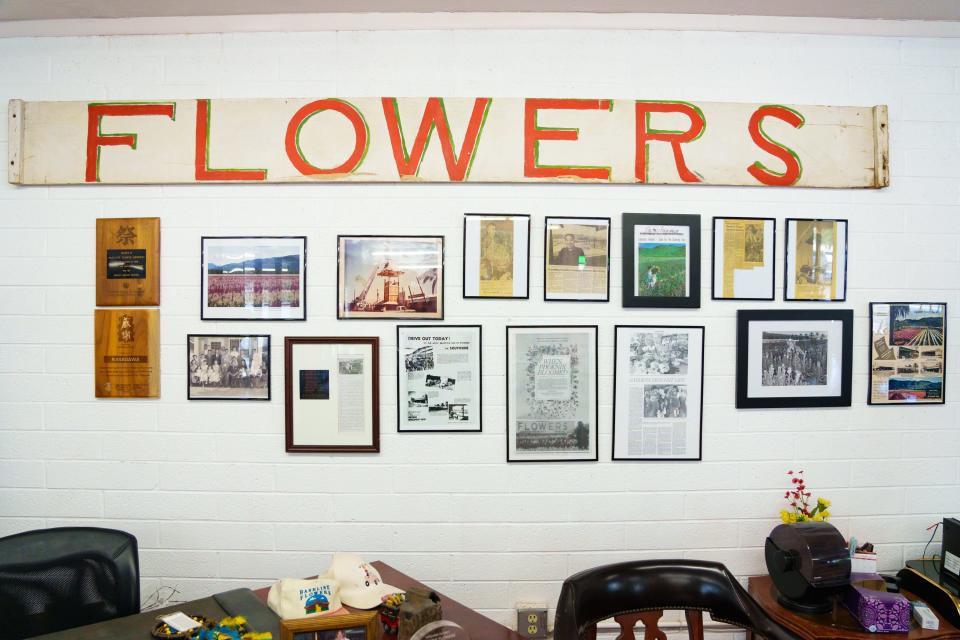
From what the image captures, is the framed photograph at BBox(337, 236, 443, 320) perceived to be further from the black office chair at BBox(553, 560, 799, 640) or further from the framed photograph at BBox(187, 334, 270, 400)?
the black office chair at BBox(553, 560, 799, 640)

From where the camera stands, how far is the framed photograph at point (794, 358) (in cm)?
240

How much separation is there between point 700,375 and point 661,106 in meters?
1.23

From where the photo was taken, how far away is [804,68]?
7.93 feet

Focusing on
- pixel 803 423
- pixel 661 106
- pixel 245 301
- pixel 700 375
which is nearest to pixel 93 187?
pixel 245 301

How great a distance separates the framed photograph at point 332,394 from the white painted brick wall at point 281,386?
0.06 meters

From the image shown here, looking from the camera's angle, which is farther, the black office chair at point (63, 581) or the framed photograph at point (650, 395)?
the framed photograph at point (650, 395)

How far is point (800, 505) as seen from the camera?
2.40 metres

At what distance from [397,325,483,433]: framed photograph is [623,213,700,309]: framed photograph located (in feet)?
2.47

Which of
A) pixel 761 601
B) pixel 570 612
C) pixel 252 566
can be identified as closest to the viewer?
pixel 570 612

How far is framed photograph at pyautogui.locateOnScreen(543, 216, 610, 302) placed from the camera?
2373mm

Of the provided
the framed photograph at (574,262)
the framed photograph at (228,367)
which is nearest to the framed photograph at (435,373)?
the framed photograph at (574,262)

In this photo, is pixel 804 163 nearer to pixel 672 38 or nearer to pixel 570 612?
pixel 672 38

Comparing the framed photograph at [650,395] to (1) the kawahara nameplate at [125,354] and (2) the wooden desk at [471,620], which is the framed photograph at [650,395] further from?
(1) the kawahara nameplate at [125,354]

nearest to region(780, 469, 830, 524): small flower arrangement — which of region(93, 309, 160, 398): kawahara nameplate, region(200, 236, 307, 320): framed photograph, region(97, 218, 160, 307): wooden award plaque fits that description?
region(200, 236, 307, 320): framed photograph
